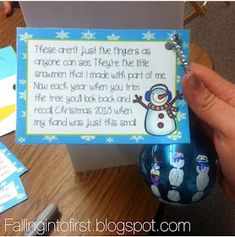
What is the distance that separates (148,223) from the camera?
576 millimetres

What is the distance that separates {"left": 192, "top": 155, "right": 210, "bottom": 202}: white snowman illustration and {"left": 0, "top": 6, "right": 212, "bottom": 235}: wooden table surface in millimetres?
124

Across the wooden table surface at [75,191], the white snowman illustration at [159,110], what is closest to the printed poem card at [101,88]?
the white snowman illustration at [159,110]

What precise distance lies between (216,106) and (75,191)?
26 cm

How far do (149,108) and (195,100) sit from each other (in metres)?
0.06

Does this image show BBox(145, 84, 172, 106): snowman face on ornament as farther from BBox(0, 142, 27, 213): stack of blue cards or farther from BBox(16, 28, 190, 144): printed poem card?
BBox(0, 142, 27, 213): stack of blue cards

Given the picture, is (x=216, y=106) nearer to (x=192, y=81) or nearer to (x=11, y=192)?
(x=192, y=81)

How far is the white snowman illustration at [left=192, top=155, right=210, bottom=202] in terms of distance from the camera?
0.47 metres

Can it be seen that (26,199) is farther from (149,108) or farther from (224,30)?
(224,30)

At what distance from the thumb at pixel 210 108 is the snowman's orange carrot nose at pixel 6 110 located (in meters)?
0.35

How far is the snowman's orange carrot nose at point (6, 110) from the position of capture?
2.23 feet

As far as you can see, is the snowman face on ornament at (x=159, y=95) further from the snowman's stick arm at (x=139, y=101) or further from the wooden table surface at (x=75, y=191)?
the wooden table surface at (x=75, y=191)

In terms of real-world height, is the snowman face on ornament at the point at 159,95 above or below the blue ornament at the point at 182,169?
above

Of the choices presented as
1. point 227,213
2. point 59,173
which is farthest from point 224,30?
point 59,173

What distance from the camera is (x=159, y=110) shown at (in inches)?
18.3
